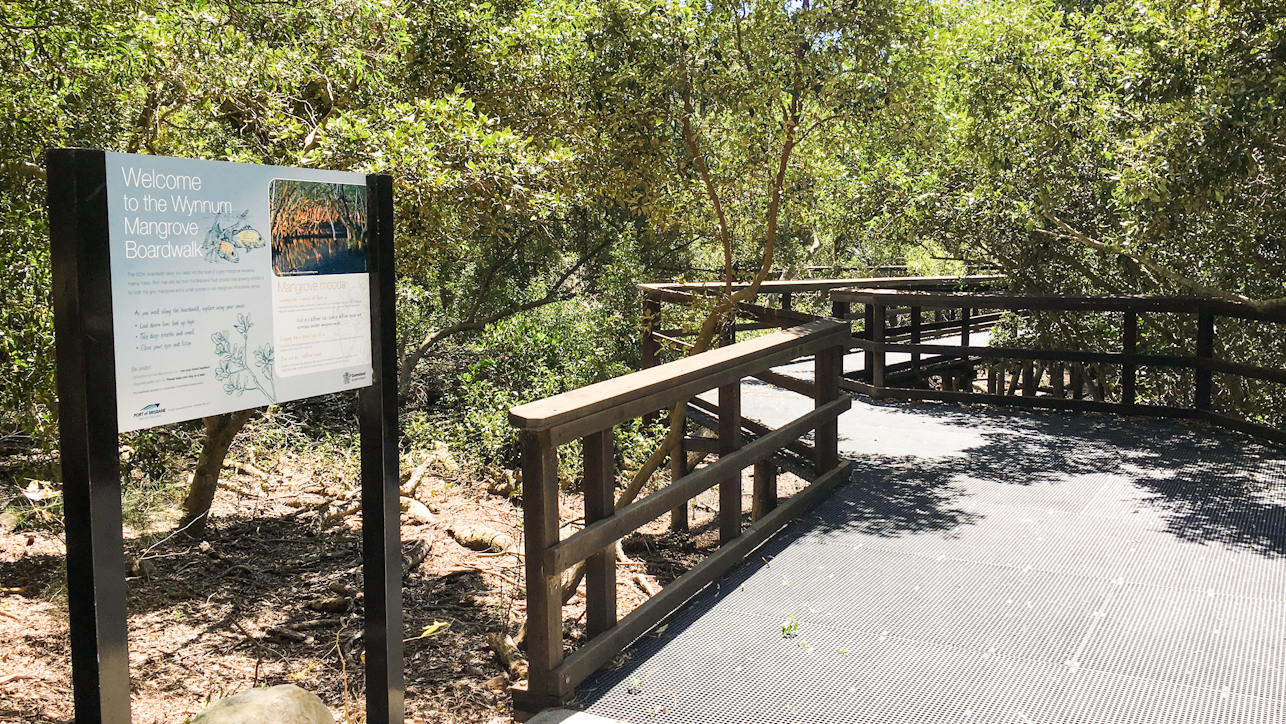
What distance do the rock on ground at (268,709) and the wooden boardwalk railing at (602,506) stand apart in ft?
2.48

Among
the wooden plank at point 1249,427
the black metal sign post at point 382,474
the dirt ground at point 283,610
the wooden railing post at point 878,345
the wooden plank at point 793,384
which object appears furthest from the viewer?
the wooden railing post at point 878,345

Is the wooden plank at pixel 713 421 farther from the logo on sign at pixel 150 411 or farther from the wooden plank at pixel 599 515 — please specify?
the logo on sign at pixel 150 411

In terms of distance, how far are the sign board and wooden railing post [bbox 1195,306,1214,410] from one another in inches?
280

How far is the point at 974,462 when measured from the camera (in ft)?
23.4

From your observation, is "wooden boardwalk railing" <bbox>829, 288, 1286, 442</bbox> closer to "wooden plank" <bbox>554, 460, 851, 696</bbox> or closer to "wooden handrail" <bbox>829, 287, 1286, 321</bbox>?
"wooden handrail" <bbox>829, 287, 1286, 321</bbox>

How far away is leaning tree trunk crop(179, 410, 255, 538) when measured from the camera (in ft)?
24.3

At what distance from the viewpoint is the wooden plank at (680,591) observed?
3.52 meters

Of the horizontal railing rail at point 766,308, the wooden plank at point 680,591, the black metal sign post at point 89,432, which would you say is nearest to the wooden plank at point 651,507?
the wooden plank at point 680,591

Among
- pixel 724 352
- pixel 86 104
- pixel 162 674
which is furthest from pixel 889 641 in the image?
pixel 86 104

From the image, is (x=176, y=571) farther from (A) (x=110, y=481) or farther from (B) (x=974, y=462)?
(B) (x=974, y=462)

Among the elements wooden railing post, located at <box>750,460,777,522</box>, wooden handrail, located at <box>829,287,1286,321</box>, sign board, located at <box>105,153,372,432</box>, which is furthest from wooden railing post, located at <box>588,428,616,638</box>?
wooden handrail, located at <box>829,287,1286,321</box>

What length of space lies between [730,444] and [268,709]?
2.37 m

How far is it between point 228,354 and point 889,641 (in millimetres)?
2705

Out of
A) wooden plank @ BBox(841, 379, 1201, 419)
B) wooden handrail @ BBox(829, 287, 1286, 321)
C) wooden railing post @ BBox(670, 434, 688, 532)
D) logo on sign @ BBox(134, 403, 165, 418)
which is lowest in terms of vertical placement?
wooden railing post @ BBox(670, 434, 688, 532)
